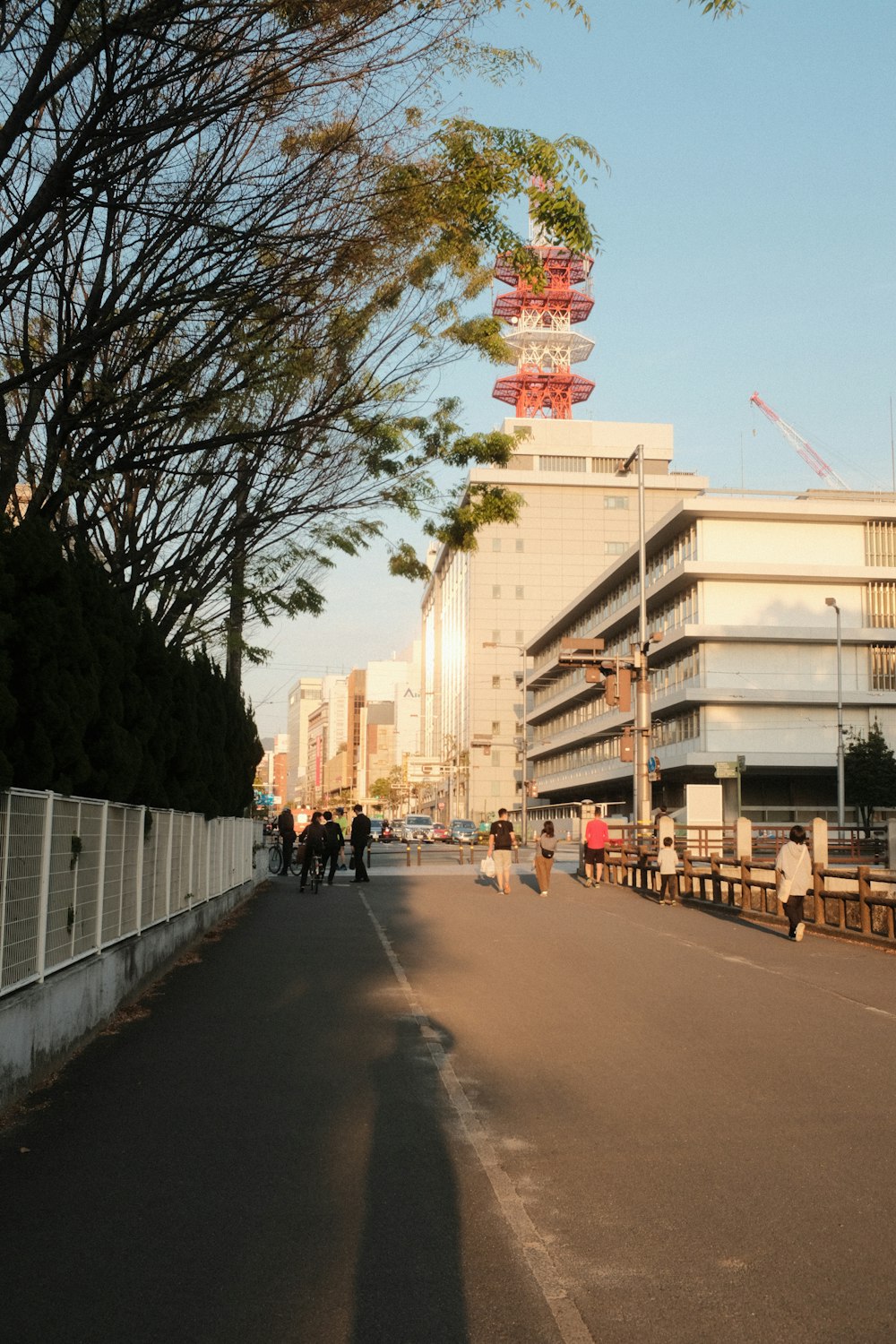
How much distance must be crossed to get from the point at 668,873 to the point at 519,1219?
21814 mm

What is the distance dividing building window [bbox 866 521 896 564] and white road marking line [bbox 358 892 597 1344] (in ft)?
215

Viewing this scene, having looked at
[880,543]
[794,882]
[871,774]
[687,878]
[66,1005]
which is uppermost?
[880,543]

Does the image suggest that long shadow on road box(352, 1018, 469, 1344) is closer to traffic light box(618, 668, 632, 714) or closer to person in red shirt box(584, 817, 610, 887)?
traffic light box(618, 668, 632, 714)

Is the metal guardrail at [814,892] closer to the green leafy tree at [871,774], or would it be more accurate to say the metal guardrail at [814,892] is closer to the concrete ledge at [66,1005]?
the concrete ledge at [66,1005]

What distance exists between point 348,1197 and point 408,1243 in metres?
0.69

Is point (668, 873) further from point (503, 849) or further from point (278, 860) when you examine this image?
point (278, 860)

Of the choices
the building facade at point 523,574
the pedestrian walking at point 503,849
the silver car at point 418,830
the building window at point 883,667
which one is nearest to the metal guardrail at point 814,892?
the pedestrian walking at point 503,849

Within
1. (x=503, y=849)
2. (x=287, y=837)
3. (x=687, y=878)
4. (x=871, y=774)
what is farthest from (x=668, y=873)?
(x=871, y=774)

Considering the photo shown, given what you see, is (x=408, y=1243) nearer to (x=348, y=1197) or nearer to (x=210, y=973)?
(x=348, y=1197)

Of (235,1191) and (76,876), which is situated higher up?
(76,876)

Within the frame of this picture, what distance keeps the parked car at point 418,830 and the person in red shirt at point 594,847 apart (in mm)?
47370

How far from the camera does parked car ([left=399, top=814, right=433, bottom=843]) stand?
83562 millimetres

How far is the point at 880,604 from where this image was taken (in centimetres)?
6925

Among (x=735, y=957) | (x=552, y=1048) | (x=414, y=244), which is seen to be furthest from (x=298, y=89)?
(x=735, y=957)
